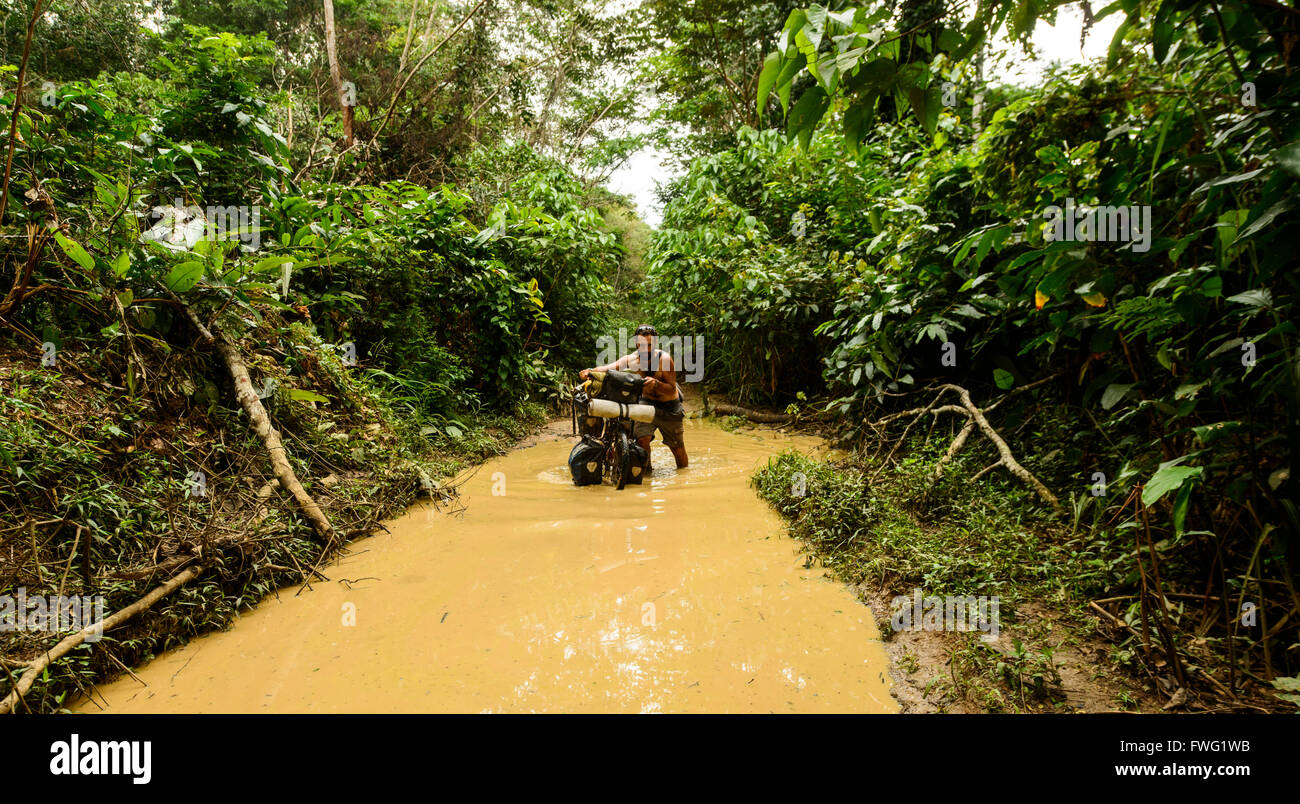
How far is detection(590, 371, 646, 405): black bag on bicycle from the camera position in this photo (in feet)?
17.0

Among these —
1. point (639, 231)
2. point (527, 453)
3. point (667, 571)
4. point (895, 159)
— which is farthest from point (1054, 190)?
point (639, 231)

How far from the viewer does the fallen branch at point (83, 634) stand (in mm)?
1863

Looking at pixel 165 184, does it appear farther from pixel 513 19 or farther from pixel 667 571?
pixel 513 19

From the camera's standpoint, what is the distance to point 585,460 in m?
5.19

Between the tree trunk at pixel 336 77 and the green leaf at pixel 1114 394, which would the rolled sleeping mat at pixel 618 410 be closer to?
the green leaf at pixel 1114 394

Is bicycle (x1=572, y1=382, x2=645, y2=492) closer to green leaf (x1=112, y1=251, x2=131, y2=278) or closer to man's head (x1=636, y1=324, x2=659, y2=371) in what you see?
man's head (x1=636, y1=324, x2=659, y2=371)

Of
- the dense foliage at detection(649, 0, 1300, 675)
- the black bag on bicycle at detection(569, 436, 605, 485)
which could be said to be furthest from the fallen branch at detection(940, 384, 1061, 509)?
the black bag on bicycle at detection(569, 436, 605, 485)

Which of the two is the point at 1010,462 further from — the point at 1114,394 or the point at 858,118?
the point at 858,118

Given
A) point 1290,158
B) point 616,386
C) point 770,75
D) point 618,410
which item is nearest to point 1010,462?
point 1290,158

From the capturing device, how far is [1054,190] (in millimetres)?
2744

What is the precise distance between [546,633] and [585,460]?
2695 millimetres

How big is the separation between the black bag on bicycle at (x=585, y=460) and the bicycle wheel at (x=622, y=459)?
0.52 ft

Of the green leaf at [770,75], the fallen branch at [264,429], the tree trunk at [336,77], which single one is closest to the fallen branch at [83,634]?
the fallen branch at [264,429]

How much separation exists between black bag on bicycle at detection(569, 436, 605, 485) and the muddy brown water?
105 cm
